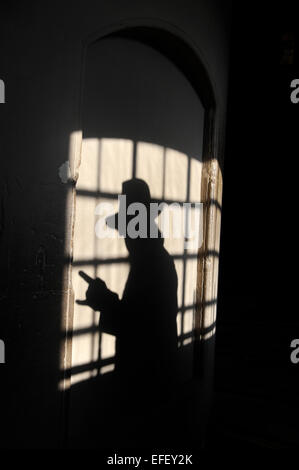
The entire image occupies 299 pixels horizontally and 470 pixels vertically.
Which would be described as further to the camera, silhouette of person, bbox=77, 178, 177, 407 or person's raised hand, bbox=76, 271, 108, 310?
silhouette of person, bbox=77, 178, 177, 407

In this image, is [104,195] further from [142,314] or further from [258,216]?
[258,216]

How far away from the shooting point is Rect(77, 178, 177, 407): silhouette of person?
238 centimetres

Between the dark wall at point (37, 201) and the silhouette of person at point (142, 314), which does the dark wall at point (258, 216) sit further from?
the dark wall at point (37, 201)

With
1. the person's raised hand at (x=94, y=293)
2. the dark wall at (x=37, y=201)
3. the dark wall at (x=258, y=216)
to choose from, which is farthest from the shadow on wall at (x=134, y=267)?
the dark wall at (x=258, y=216)

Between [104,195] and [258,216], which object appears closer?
[104,195]

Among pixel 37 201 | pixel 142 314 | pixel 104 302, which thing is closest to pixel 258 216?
pixel 142 314

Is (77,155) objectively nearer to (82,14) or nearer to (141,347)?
(82,14)

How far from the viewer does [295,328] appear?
6.00 metres

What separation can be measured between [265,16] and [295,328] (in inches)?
153

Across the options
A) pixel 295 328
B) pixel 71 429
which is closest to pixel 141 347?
pixel 71 429

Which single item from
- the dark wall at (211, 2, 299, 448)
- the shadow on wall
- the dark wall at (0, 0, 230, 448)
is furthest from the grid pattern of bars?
the dark wall at (211, 2, 299, 448)

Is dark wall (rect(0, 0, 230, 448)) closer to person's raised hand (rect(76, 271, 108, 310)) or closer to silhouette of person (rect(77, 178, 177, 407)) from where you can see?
person's raised hand (rect(76, 271, 108, 310))

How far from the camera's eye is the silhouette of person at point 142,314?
2.38 m

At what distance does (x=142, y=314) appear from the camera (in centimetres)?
267
